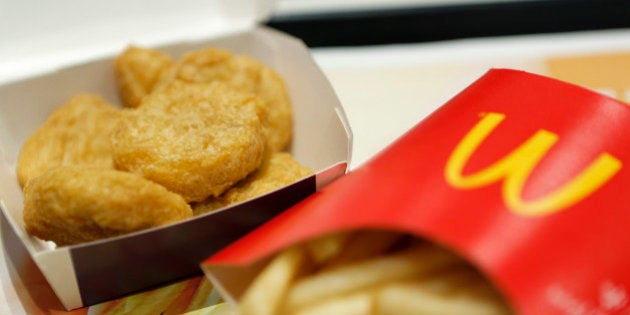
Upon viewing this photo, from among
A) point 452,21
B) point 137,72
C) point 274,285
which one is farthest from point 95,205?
point 452,21

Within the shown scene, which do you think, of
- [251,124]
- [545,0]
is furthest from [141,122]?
[545,0]

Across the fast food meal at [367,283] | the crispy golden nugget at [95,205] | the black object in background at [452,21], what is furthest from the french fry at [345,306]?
the black object in background at [452,21]

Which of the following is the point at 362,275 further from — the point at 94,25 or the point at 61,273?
the point at 94,25

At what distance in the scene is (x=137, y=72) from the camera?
153cm

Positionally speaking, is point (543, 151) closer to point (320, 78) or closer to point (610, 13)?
point (320, 78)

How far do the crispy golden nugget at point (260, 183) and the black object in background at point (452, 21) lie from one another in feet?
2.79

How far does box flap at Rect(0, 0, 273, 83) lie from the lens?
1.80 metres

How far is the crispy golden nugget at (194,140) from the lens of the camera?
120 cm

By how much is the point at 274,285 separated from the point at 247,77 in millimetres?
734

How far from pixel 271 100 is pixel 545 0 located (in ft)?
3.64

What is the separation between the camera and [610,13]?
2.12 m

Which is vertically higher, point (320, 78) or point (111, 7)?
point (111, 7)

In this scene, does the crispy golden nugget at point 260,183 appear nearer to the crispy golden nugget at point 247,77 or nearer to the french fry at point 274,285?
the crispy golden nugget at point 247,77

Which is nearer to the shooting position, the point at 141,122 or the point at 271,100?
the point at 141,122
